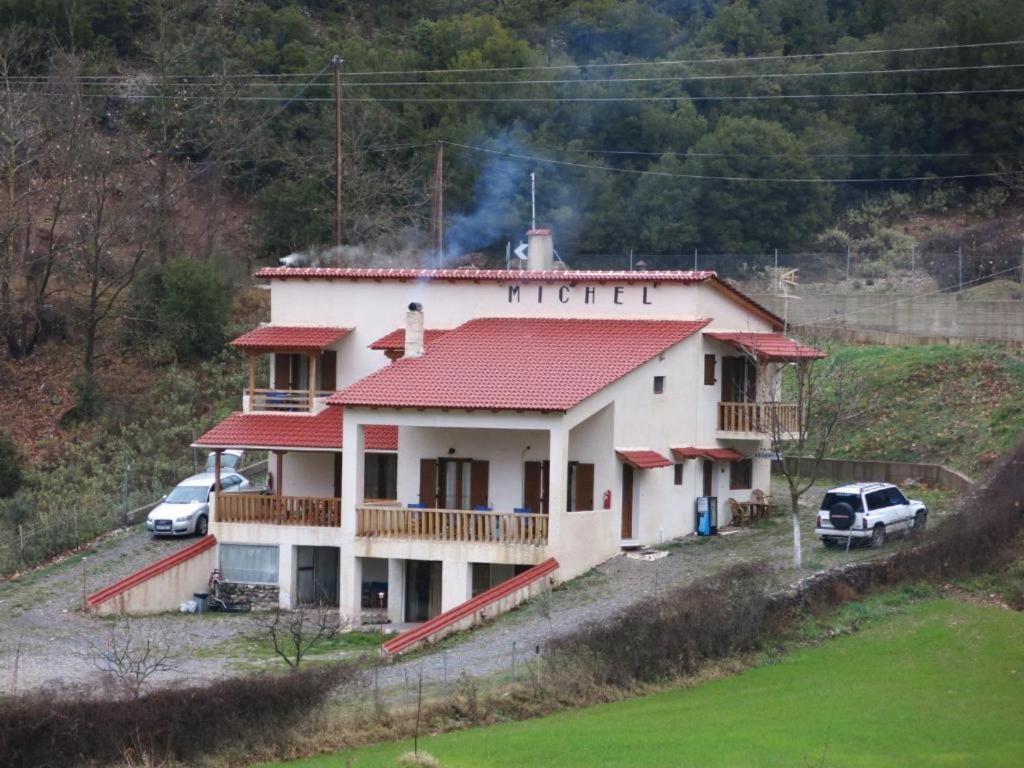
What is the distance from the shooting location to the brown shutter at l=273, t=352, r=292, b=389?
44219 mm

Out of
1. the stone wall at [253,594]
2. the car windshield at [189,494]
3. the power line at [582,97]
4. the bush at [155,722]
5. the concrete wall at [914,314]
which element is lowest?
the bush at [155,722]

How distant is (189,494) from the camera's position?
45.1 metres

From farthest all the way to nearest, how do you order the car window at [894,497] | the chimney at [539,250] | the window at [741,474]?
the chimney at [539,250]
the window at [741,474]
the car window at [894,497]

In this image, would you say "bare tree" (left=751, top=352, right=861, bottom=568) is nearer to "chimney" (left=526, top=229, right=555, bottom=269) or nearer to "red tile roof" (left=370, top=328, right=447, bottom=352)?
"chimney" (left=526, top=229, right=555, bottom=269)

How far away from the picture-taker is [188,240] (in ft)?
244

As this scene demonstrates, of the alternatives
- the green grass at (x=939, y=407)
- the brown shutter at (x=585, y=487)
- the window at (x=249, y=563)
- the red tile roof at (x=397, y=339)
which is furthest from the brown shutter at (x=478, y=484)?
the green grass at (x=939, y=407)

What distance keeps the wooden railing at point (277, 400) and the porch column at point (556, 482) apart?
830 centimetres

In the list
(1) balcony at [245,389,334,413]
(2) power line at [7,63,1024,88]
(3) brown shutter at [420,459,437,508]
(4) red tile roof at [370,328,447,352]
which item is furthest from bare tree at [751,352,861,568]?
(2) power line at [7,63,1024,88]

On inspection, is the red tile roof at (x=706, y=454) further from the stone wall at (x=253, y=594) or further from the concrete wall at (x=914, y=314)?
the concrete wall at (x=914, y=314)

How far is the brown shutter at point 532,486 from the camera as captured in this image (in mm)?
39397

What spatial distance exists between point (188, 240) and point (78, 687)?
47.5 meters

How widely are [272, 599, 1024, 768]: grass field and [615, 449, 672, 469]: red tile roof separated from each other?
9.14 metres

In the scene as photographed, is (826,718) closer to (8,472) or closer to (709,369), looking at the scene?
(709,369)

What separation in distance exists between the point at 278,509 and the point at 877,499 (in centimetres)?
1336
